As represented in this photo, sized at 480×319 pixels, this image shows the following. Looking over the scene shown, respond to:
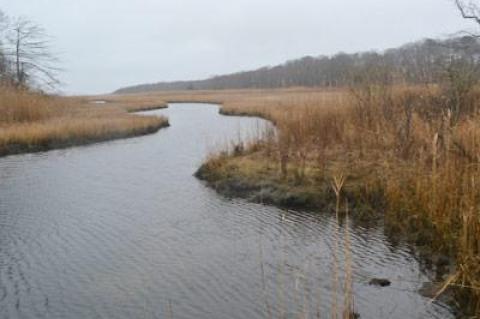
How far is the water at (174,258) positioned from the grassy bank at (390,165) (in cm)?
40

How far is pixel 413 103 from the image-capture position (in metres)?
9.52

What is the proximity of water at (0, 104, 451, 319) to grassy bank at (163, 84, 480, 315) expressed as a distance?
1.32 ft

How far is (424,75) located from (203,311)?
23.6ft

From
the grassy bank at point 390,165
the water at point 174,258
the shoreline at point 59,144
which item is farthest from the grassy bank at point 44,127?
the grassy bank at point 390,165

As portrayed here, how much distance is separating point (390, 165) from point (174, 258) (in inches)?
141

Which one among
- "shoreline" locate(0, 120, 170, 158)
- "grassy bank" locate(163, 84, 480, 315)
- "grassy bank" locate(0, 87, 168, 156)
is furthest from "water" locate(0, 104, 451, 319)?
"grassy bank" locate(0, 87, 168, 156)

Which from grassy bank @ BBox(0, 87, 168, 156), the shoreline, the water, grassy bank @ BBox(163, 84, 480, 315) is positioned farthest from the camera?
grassy bank @ BBox(0, 87, 168, 156)

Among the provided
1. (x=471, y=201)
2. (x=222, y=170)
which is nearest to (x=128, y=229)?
(x=222, y=170)

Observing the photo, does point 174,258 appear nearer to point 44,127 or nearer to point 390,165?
point 390,165

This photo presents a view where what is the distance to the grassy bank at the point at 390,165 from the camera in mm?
5477

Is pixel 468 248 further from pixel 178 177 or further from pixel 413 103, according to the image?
pixel 178 177

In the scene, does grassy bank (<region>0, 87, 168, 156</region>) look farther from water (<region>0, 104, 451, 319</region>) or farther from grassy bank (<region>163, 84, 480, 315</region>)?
grassy bank (<region>163, 84, 480, 315</region>)

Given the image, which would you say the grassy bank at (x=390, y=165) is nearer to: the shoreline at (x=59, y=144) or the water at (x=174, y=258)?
the water at (x=174, y=258)

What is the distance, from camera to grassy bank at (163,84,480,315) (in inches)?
216
